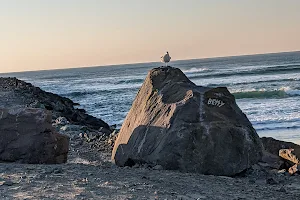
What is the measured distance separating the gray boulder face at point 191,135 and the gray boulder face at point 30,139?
1.15 meters

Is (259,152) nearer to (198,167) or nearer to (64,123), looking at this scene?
(198,167)

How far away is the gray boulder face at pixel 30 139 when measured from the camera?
6887 millimetres

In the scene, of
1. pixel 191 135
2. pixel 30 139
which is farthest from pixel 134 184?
pixel 30 139

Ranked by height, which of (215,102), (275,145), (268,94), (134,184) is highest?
(215,102)

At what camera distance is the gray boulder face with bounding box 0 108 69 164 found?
6.89 meters

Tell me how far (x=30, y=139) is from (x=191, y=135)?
266cm

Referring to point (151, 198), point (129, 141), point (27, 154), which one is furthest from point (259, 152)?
point (27, 154)

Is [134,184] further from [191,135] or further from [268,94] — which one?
[268,94]

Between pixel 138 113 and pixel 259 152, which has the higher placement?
pixel 138 113

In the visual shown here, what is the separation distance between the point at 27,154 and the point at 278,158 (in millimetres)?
4518

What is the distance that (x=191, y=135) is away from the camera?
672 centimetres

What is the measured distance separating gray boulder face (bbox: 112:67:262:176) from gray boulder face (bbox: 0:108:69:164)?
3.76 feet

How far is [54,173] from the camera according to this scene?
573cm

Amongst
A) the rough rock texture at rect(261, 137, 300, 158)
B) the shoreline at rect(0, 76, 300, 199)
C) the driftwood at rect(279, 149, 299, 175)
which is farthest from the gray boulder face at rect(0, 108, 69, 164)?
the rough rock texture at rect(261, 137, 300, 158)
